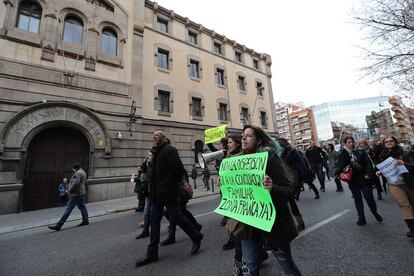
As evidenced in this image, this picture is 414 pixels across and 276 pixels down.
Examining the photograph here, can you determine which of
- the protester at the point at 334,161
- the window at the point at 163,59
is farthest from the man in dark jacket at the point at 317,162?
the window at the point at 163,59

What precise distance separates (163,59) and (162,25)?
3.31 m

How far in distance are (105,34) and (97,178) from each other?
960cm

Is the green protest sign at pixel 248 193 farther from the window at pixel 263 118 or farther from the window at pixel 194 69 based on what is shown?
the window at pixel 263 118

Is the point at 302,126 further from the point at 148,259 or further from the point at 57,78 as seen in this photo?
the point at 148,259

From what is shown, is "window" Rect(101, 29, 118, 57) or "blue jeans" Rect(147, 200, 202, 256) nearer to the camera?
"blue jeans" Rect(147, 200, 202, 256)

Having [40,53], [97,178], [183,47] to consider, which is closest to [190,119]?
[183,47]

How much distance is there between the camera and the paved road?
2.71m

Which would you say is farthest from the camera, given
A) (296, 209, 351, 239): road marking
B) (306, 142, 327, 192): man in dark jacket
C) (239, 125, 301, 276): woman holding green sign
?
(306, 142, 327, 192): man in dark jacket

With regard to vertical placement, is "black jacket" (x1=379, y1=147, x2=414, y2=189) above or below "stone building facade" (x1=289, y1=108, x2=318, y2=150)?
below

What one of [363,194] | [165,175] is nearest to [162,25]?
[165,175]

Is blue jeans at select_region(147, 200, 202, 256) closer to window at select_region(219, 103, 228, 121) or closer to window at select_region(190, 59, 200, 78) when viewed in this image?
window at select_region(219, 103, 228, 121)

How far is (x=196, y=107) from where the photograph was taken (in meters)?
16.7

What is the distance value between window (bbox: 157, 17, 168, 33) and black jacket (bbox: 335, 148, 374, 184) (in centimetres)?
1665

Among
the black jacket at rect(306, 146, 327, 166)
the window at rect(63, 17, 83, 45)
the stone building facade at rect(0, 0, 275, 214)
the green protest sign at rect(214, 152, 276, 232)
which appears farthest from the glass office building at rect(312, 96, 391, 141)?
the green protest sign at rect(214, 152, 276, 232)
